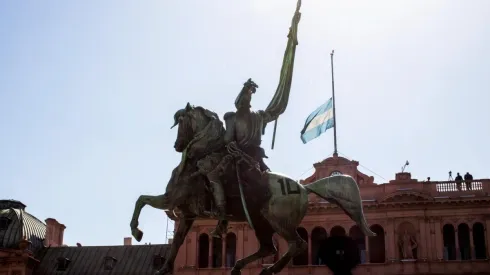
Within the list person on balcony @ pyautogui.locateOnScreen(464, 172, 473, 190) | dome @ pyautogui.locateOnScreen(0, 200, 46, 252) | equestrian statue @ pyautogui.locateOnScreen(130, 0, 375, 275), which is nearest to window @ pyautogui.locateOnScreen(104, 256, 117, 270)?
dome @ pyautogui.locateOnScreen(0, 200, 46, 252)

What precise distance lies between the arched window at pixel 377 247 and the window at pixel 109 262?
18.9 meters

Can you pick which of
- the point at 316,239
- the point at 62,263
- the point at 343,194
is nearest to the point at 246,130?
the point at 343,194

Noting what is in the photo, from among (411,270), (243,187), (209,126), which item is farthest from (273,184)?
(411,270)

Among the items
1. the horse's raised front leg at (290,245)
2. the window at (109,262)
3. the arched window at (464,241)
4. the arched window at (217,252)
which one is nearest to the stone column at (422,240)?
the arched window at (464,241)

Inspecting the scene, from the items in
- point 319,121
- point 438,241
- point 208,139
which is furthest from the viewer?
point 438,241

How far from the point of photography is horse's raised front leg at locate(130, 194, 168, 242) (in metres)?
10.6

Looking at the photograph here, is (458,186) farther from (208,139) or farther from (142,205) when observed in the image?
(142,205)

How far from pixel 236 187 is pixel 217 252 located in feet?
157

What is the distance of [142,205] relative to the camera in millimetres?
10758

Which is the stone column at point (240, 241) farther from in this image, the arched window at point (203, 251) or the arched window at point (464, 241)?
the arched window at point (464, 241)

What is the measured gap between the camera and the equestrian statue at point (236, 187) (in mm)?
10633

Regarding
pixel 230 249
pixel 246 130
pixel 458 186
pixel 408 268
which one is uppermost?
pixel 458 186

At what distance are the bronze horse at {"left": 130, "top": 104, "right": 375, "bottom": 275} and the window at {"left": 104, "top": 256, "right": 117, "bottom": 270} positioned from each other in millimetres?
50423

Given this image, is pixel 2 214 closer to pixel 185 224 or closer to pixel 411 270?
pixel 411 270
